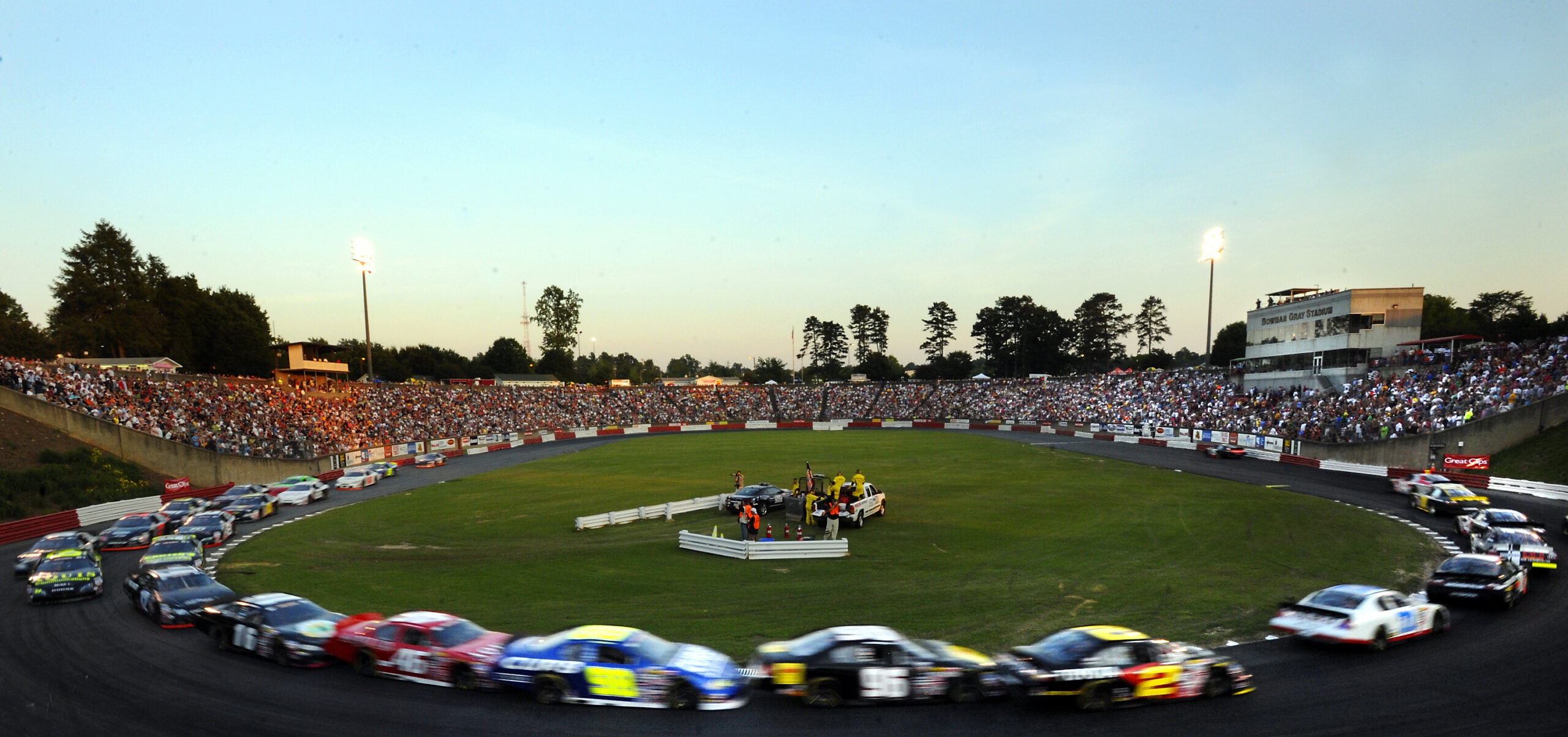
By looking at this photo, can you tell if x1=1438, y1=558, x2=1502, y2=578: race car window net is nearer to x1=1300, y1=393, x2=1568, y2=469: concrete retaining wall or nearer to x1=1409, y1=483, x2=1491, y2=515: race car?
x1=1409, y1=483, x2=1491, y2=515: race car

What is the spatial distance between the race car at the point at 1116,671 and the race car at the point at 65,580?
2251 centimetres

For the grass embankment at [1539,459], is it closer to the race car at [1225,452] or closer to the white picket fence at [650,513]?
the race car at [1225,452]

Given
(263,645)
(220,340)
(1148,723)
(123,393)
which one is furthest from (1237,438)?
(220,340)

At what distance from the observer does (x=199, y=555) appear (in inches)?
838

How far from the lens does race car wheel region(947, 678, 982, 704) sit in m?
11.0

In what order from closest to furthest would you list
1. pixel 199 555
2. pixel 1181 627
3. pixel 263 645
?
1. pixel 263 645
2. pixel 1181 627
3. pixel 199 555

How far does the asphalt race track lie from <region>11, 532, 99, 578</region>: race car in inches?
287

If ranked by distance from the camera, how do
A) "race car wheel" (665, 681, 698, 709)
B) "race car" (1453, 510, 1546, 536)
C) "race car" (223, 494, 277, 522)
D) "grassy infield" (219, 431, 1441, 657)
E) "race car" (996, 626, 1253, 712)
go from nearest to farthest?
"race car" (996, 626, 1253, 712) → "race car wheel" (665, 681, 698, 709) → "grassy infield" (219, 431, 1441, 657) → "race car" (1453, 510, 1546, 536) → "race car" (223, 494, 277, 522)

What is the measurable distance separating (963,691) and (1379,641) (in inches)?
325

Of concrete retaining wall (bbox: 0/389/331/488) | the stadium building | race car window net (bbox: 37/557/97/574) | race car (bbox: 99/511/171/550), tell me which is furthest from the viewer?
the stadium building

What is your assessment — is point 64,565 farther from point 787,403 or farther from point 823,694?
point 787,403

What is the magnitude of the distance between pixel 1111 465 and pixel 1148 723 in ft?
110

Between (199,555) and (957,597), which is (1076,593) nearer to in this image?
(957,597)

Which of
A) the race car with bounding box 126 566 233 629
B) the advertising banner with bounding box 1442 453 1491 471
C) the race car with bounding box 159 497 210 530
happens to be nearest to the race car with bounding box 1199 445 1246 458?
the advertising banner with bounding box 1442 453 1491 471
